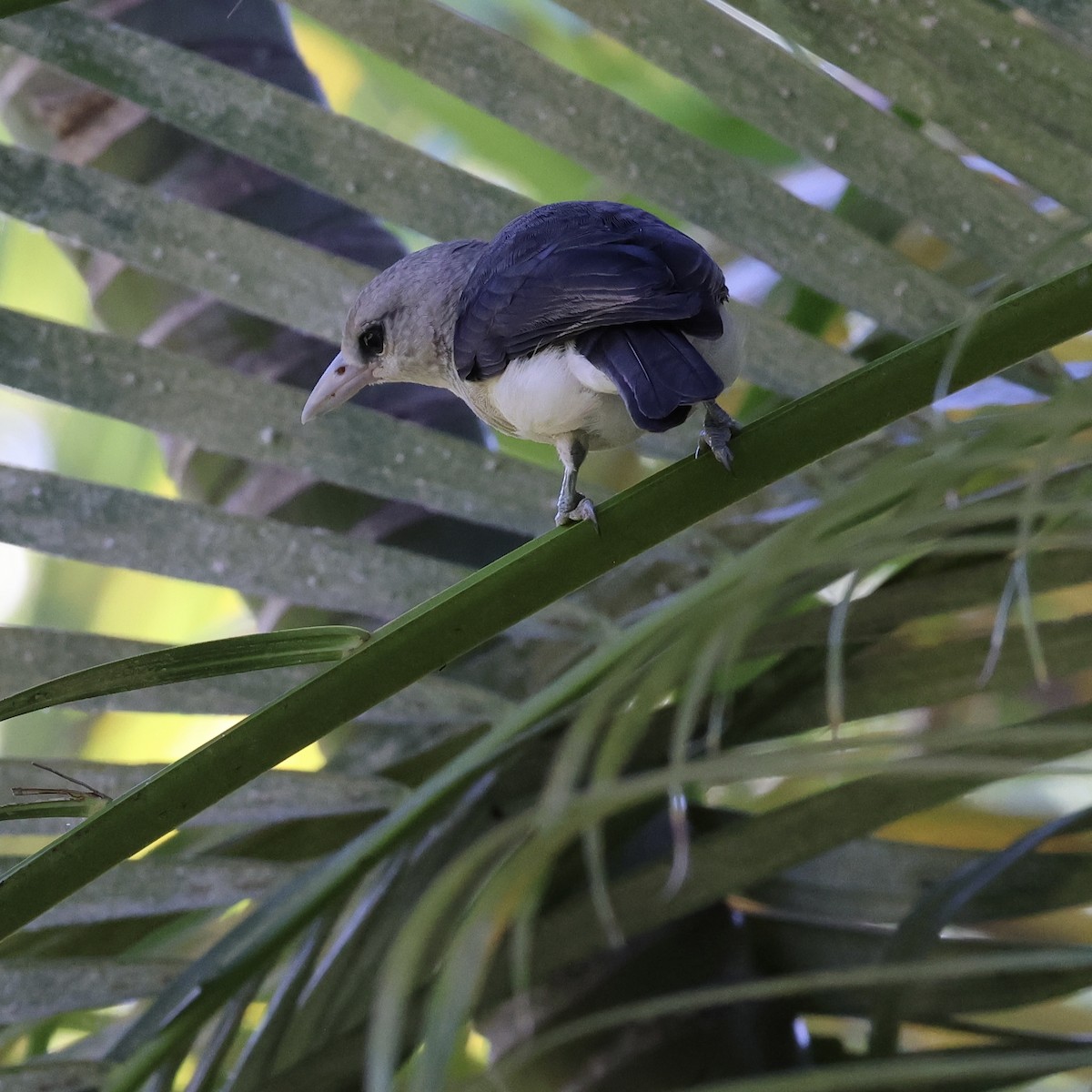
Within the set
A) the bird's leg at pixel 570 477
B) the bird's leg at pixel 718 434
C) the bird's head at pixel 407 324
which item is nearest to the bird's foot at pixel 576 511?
the bird's leg at pixel 570 477

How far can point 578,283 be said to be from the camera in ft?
4.14

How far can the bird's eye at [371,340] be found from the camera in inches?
59.4

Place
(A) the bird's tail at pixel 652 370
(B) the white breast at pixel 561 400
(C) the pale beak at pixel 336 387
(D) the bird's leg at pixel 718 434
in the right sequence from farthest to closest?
(C) the pale beak at pixel 336 387
(B) the white breast at pixel 561 400
(A) the bird's tail at pixel 652 370
(D) the bird's leg at pixel 718 434

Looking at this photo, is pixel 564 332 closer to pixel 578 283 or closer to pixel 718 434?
pixel 578 283

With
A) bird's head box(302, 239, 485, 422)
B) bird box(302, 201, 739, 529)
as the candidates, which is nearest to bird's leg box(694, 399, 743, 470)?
bird box(302, 201, 739, 529)

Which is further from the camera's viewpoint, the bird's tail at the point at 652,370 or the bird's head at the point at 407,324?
the bird's head at the point at 407,324

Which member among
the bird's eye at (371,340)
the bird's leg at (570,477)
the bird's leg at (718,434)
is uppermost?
the bird's eye at (371,340)

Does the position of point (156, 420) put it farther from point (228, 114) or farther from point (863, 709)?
point (863, 709)

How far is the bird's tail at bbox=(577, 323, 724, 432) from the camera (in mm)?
1108

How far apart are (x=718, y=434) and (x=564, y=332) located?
269 mm

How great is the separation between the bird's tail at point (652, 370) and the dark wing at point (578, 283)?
→ 0.02m

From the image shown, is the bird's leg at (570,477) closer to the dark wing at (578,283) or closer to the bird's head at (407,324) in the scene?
the dark wing at (578,283)

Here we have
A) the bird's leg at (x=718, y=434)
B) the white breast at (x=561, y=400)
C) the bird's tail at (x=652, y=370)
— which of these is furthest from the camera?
the white breast at (x=561, y=400)

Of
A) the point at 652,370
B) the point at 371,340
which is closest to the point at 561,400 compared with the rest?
the point at 652,370
